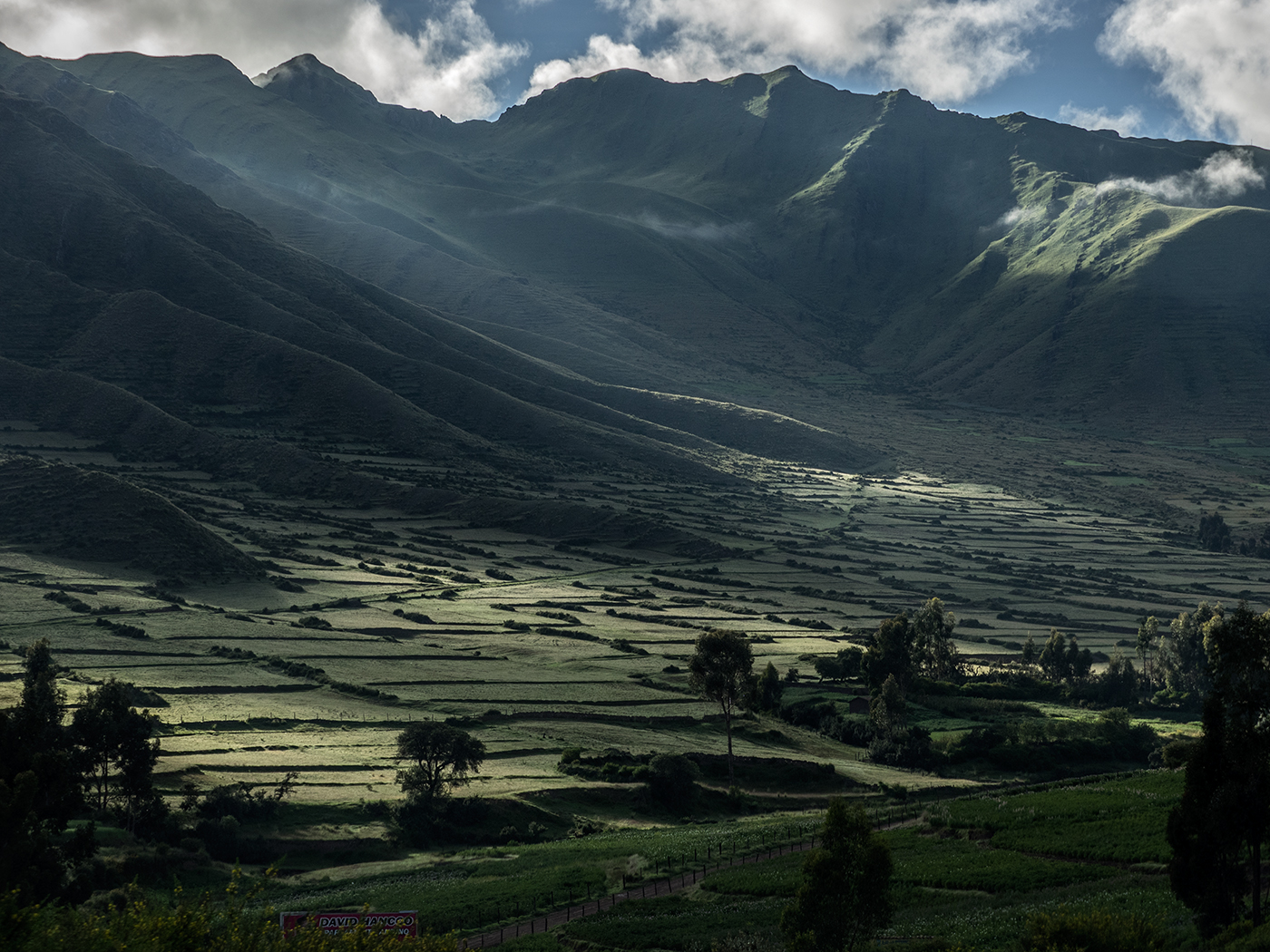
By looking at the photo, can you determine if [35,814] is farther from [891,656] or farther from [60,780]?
[891,656]

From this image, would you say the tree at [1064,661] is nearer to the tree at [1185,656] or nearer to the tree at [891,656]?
the tree at [1185,656]

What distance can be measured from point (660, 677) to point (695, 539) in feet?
270

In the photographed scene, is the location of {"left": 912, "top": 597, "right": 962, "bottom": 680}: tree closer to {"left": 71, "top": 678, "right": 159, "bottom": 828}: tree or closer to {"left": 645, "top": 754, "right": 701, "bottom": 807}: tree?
{"left": 645, "top": 754, "right": 701, "bottom": 807}: tree

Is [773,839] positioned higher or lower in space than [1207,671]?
lower

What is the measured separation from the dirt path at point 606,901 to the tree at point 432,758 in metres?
16.6

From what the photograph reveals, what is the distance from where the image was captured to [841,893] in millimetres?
31484

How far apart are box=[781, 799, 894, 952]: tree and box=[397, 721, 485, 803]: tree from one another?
31.9m

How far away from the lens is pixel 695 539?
175500 millimetres

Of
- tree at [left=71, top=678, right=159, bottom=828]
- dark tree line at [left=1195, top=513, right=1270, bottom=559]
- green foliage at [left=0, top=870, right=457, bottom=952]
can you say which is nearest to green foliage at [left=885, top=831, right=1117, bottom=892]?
green foliage at [left=0, top=870, right=457, bottom=952]

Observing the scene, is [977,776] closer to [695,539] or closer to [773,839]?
[773,839]

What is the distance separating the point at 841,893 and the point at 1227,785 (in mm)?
11908

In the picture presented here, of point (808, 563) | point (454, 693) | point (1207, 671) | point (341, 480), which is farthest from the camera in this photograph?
point (341, 480)

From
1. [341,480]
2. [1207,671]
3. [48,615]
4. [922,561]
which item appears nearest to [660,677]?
[48,615]

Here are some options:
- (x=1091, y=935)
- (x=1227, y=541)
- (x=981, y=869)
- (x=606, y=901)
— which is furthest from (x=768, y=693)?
(x=1227, y=541)
